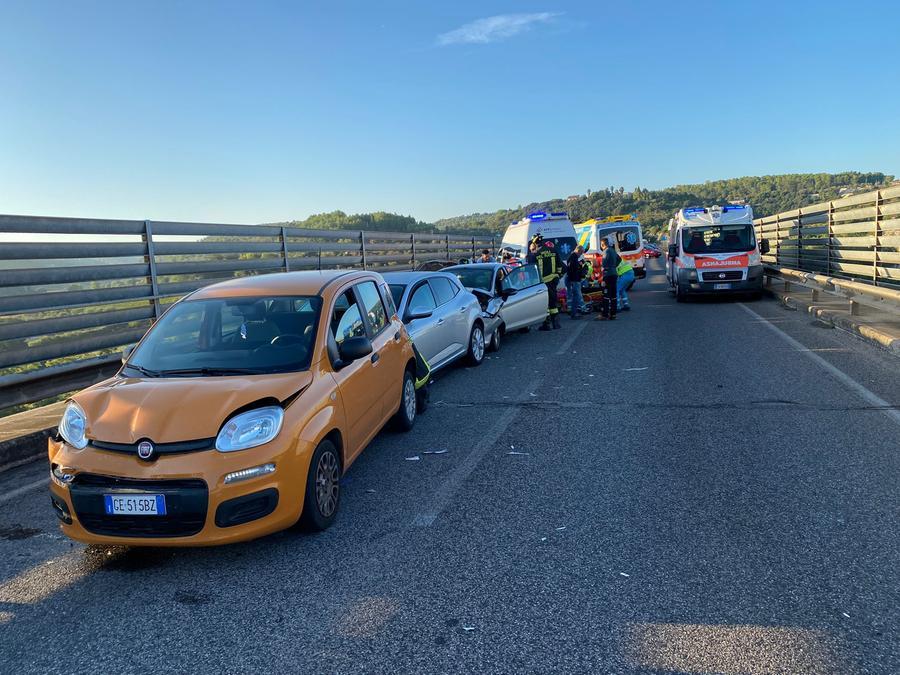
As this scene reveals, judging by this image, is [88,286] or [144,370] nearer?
[144,370]

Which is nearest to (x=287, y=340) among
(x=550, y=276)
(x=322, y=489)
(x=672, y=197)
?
(x=322, y=489)

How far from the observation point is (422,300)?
29.5 ft

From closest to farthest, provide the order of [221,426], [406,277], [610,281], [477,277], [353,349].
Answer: [221,426], [353,349], [406,277], [477,277], [610,281]

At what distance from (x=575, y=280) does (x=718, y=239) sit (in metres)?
5.10

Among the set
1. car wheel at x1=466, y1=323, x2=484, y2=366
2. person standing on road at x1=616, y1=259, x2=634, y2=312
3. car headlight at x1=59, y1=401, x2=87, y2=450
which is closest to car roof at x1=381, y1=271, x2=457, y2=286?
car wheel at x1=466, y1=323, x2=484, y2=366

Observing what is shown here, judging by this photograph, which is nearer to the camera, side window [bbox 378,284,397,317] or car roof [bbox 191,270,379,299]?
car roof [bbox 191,270,379,299]

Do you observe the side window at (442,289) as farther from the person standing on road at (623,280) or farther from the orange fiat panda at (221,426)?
the person standing on road at (623,280)

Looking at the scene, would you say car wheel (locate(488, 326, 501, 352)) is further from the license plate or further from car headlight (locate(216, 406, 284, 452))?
the license plate

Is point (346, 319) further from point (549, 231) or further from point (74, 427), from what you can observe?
point (549, 231)

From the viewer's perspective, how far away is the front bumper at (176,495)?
12.1ft

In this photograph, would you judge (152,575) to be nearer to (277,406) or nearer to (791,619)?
(277,406)

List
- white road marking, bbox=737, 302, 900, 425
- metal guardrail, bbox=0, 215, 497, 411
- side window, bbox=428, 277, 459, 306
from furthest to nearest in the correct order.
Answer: side window, bbox=428, 277, 459, 306 → metal guardrail, bbox=0, 215, 497, 411 → white road marking, bbox=737, 302, 900, 425

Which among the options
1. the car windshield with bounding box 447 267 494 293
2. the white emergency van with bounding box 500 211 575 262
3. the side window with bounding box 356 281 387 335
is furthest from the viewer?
the white emergency van with bounding box 500 211 575 262

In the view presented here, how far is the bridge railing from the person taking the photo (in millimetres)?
13484
